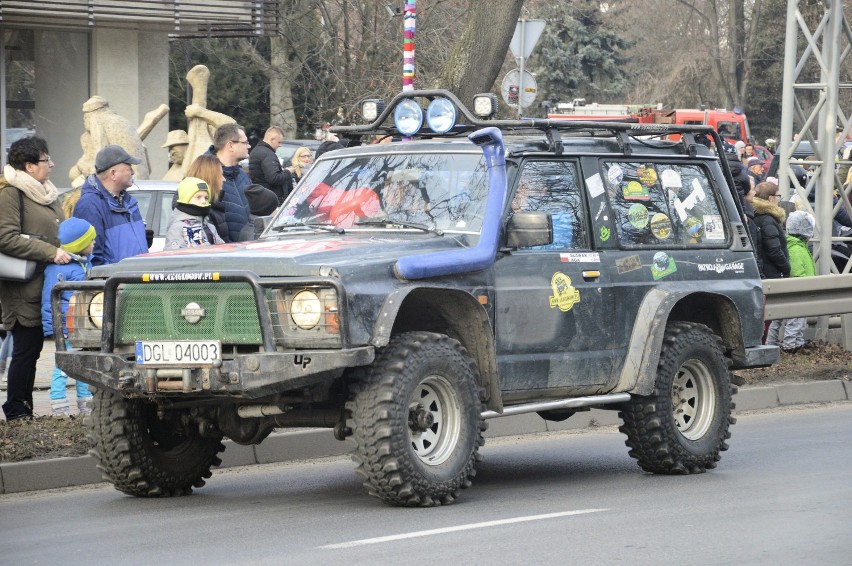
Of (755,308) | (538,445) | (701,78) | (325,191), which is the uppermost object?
(701,78)

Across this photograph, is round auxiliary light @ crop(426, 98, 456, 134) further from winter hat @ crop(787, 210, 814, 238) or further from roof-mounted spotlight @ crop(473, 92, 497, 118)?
winter hat @ crop(787, 210, 814, 238)

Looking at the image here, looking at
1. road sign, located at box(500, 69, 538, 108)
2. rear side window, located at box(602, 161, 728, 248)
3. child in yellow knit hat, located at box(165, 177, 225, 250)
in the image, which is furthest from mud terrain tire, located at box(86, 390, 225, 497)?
road sign, located at box(500, 69, 538, 108)

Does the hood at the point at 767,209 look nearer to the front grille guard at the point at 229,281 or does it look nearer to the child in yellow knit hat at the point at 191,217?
the child in yellow knit hat at the point at 191,217

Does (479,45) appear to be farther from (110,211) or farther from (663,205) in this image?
(110,211)

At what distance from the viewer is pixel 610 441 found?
11562mm

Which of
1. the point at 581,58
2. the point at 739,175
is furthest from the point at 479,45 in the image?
the point at 581,58

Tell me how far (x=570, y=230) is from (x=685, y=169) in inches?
55.6

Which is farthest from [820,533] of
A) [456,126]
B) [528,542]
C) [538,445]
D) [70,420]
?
[70,420]

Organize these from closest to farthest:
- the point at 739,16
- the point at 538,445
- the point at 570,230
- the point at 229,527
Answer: the point at 229,527, the point at 570,230, the point at 538,445, the point at 739,16

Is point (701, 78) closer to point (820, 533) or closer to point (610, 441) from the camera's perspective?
point (610, 441)

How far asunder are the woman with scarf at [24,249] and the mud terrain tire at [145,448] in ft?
6.75

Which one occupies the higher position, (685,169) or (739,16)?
(739,16)

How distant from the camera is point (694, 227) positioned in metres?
10.0

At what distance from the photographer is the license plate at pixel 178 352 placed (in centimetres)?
763
